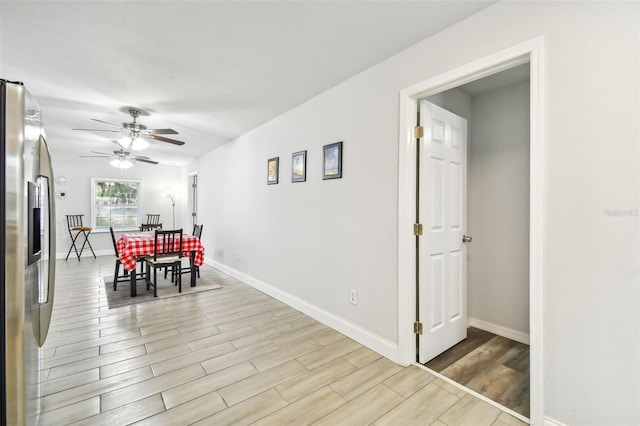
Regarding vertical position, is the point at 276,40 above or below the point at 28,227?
above

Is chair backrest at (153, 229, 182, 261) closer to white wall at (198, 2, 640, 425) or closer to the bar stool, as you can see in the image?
white wall at (198, 2, 640, 425)

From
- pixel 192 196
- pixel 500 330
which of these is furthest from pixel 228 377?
pixel 192 196

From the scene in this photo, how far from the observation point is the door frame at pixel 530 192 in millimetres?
1531

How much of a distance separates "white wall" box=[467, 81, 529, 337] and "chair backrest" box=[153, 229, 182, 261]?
12.5 ft


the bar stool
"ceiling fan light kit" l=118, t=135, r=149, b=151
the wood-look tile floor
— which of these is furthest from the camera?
the bar stool

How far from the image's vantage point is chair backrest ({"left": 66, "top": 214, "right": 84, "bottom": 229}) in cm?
667

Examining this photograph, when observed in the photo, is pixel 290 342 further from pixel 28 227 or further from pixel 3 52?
pixel 3 52

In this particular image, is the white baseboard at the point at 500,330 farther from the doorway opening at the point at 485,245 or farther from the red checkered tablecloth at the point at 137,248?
the red checkered tablecloth at the point at 137,248

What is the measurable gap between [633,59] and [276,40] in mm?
2024

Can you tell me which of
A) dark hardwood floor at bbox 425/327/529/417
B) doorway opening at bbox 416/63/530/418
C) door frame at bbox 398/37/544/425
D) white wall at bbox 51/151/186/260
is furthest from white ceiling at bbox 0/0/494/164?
white wall at bbox 51/151/186/260

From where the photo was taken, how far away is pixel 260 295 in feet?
12.9

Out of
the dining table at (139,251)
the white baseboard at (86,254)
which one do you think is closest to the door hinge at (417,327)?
the dining table at (139,251)

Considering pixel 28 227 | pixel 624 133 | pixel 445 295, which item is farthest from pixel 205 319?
pixel 624 133

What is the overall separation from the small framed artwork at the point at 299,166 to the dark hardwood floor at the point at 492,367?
2223mm
